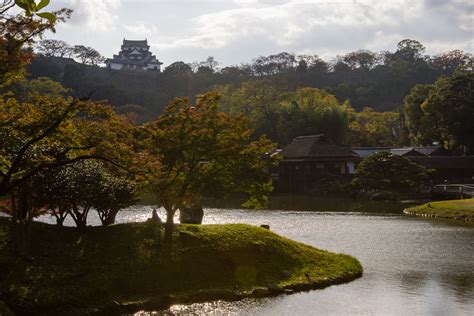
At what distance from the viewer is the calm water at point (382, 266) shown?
16.5 metres

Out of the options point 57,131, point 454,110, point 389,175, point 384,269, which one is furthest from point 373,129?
point 57,131

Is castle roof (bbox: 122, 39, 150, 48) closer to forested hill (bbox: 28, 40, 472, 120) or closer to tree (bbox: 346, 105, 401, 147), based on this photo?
forested hill (bbox: 28, 40, 472, 120)

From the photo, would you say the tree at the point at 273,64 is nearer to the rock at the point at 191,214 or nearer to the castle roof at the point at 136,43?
the castle roof at the point at 136,43

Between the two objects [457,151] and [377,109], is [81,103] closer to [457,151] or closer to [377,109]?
[457,151]

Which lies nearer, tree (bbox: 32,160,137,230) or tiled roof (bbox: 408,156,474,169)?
tree (bbox: 32,160,137,230)

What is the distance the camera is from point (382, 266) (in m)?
23.1

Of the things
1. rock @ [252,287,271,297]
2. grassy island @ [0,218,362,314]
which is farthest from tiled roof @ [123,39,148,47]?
rock @ [252,287,271,297]

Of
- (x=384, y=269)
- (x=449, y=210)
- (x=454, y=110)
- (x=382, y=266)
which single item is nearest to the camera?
(x=384, y=269)

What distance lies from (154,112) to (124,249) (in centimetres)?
10372

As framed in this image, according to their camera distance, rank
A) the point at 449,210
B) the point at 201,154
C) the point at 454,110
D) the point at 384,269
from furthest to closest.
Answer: the point at 454,110, the point at 449,210, the point at 384,269, the point at 201,154

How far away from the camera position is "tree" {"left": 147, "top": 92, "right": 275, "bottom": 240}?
64.4 ft

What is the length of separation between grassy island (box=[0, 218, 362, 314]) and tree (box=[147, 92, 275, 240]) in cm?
136

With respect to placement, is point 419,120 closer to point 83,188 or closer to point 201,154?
point 201,154

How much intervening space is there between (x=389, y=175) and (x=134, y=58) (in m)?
116
